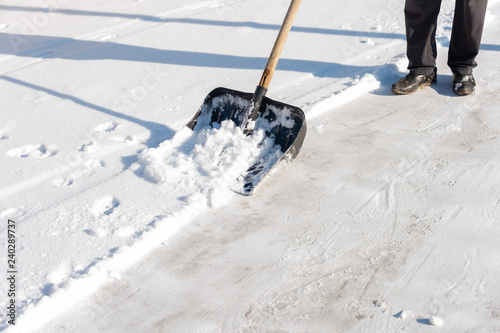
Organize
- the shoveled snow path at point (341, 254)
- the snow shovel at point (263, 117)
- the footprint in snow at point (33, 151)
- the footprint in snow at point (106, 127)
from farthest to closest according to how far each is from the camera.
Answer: the footprint in snow at point (106, 127), the footprint in snow at point (33, 151), the snow shovel at point (263, 117), the shoveled snow path at point (341, 254)

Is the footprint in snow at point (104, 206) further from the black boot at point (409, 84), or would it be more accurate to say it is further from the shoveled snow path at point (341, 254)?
the black boot at point (409, 84)

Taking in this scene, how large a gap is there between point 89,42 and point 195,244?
318cm

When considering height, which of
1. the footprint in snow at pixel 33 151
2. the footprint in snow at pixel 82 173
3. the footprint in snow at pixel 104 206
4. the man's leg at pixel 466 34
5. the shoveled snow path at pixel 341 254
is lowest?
the shoveled snow path at pixel 341 254

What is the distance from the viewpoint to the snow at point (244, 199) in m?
1.91

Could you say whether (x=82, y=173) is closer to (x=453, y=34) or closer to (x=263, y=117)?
(x=263, y=117)

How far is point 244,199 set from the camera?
2547mm

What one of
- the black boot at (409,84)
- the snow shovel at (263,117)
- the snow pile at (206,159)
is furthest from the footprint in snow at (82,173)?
the black boot at (409,84)

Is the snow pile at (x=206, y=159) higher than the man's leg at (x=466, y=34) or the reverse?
the reverse

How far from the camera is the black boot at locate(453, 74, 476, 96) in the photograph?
349 cm

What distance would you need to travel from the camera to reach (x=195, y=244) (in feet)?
7.40

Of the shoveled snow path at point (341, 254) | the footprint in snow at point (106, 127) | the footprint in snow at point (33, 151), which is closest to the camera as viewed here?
the shoveled snow path at point (341, 254)

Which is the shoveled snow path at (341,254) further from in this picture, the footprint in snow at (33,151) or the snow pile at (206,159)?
the footprint in snow at (33,151)

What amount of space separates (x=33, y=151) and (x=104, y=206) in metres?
0.84

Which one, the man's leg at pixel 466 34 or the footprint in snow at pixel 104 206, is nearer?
the footprint in snow at pixel 104 206
